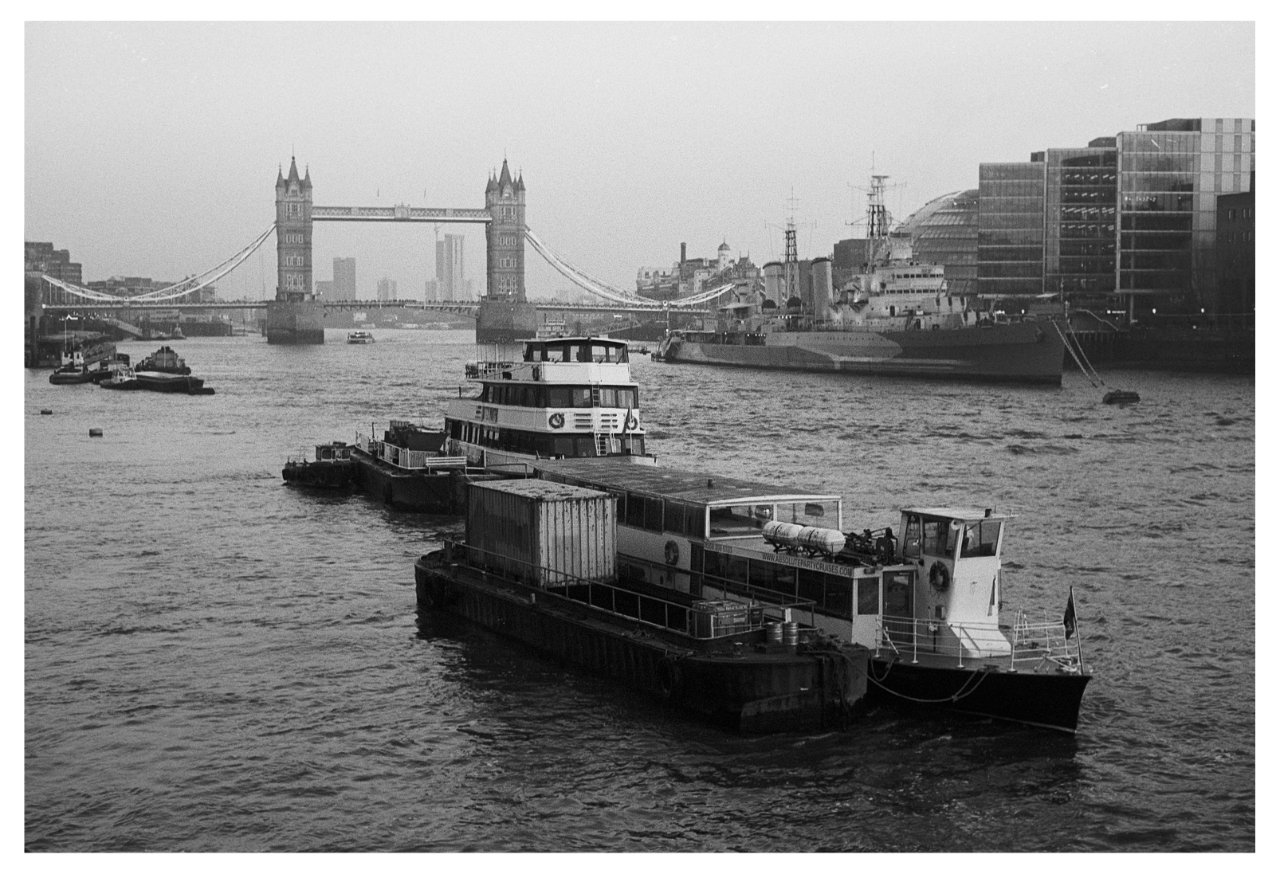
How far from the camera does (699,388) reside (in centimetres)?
7425

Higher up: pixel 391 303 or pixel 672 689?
pixel 391 303

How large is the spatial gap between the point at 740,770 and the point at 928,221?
103084 millimetres

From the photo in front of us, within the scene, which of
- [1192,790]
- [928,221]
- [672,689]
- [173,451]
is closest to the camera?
[1192,790]

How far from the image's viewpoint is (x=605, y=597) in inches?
663

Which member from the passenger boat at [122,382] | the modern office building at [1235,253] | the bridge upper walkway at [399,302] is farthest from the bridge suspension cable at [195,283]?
the modern office building at [1235,253]

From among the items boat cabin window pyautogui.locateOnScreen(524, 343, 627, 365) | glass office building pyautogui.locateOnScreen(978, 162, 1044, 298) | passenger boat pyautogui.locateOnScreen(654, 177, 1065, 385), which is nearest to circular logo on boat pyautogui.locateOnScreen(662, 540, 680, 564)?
boat cabin window pyautogui.locateOnScreen(524, 343, 627, 365)

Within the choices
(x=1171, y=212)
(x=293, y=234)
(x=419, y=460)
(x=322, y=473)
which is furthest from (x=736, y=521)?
(x=293, y=234)

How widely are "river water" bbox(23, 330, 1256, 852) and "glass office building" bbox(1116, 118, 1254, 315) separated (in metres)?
43.5

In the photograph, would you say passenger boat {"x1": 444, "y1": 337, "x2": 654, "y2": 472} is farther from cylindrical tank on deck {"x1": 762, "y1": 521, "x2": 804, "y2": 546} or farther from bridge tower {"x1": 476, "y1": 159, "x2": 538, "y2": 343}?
bridge tower {"x1": 476, "y1": 159, "x2": 538, "y2": 343}

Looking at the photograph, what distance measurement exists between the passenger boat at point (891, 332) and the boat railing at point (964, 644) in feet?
188

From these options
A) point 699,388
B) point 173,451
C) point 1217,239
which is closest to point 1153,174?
point 1217,239

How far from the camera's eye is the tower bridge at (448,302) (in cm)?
13825

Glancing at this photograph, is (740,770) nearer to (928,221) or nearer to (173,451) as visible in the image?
(173,451)

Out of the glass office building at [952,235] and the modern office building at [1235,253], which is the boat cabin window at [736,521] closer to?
the modern office building at [1235,253]
